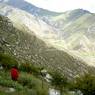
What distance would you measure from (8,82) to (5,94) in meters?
Result: 2.73

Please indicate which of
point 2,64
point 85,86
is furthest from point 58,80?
point 2,64

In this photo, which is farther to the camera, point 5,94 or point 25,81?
point 25,81

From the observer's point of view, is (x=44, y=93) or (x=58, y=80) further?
(x=58, y=80)

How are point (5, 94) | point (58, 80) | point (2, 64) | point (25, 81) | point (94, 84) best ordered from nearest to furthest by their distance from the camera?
point (5, 94) < point (25, 81) < point (2, 64) < point (58, 80) < point (94, 84)

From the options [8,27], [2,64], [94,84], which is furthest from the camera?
[8,27]

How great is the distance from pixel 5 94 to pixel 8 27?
16364 centimetres

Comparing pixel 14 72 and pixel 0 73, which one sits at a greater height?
pixel 14 72

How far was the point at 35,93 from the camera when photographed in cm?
1675

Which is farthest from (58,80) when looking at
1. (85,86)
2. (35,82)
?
(35,82)

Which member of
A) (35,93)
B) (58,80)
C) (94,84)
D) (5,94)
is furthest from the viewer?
(94,84)

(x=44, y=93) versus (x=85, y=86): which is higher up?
(x=44, y=93)

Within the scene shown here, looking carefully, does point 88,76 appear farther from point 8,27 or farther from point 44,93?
point 8,27

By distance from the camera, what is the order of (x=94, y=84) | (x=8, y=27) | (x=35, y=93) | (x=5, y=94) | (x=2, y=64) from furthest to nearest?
(x=8, y=27) → (x=94, y=84) → (x=2, y=64) → (x=35, y=93) → (x=5, y=94)

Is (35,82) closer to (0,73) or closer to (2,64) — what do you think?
(0,73)
